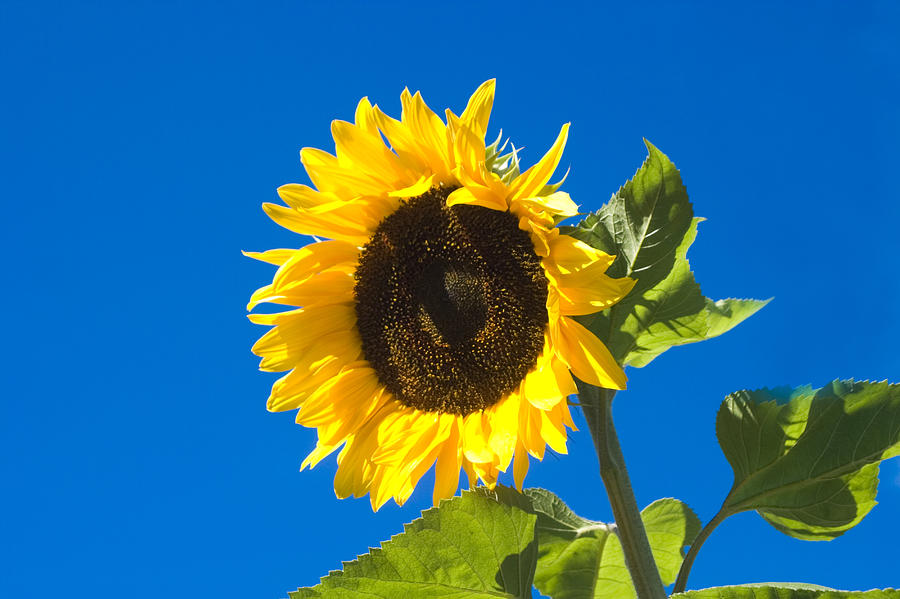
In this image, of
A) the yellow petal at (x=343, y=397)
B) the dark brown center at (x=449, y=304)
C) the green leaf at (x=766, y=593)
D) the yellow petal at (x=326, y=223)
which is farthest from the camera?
the yellow petal at (x=343, y=397)

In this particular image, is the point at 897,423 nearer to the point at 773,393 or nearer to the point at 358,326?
the point at 773,393

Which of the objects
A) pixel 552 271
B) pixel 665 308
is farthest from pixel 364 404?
pixel 665 308

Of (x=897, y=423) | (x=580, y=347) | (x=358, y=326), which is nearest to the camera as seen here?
(x=580, y=347)

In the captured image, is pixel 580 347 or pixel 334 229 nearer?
pixel 580 347

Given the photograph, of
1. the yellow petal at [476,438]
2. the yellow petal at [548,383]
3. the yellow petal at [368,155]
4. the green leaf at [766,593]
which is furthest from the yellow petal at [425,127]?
the green leaf at [766,593]

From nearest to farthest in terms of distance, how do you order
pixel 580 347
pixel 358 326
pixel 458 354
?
1. pixel 580 347
2. pixel 458 354
3. pixel 358 326

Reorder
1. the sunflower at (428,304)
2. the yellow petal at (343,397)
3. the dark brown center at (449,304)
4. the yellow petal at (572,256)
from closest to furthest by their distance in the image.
A: the yellow petal at (572,256), the sunflower at (428,304), the dark brown center at (449,304), the yellow petal at (343,397)

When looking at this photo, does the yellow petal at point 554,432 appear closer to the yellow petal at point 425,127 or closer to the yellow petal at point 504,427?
the yellow petal at point 504,427
